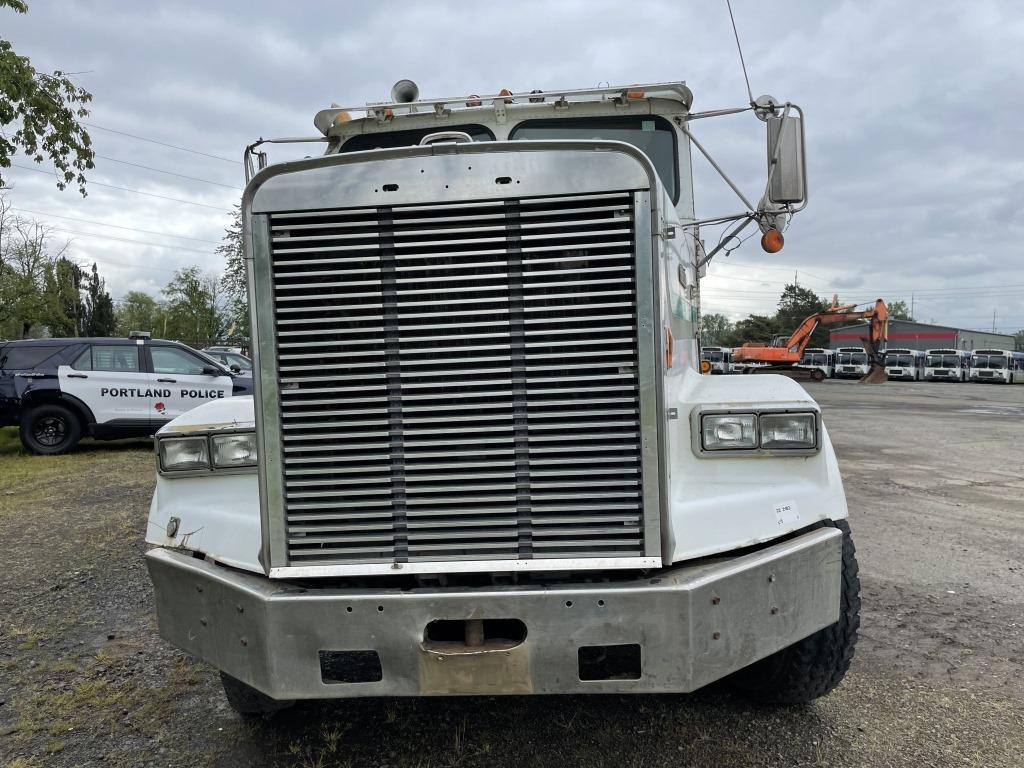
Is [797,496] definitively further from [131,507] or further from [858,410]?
[858,410]

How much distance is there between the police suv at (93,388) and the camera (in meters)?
10.4

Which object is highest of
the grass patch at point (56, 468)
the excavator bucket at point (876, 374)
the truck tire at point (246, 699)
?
the excavator bucket at point (876, 374)

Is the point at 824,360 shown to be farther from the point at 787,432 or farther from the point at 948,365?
the point at 787,432

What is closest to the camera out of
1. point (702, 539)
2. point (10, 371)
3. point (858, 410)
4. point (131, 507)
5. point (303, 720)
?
point (702, 539)

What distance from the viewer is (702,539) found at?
7.57 feet

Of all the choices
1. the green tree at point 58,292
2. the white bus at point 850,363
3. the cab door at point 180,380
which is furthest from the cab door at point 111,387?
the white bus at point 850,363

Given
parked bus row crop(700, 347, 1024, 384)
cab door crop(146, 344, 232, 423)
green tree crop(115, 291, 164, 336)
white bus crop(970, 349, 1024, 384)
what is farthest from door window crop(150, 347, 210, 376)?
green tree crop(115, 291, 164, 336)

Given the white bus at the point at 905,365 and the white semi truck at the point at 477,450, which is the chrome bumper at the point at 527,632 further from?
the white bus at the point at 905,365

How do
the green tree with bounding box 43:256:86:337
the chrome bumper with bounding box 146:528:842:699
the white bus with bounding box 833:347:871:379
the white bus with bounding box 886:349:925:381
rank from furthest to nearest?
the white bus with bounding box 886:349:925:381 < the white bus with bounding box 833:347:871:379 < the green tree with bounding box 43:256:86:337 < the chrome bumper with bounding box 146:528:842:699

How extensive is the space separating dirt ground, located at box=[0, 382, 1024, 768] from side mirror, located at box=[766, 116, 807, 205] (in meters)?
2.23

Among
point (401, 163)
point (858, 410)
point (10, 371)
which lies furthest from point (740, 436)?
point (858, 410)

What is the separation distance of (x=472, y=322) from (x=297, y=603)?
39.3 inches

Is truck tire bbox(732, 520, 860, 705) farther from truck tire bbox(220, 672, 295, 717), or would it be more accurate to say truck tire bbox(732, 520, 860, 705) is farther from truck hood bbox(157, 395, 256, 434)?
truck hood bbox(157, 395, 256, 434)

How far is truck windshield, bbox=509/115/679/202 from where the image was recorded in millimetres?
3857
